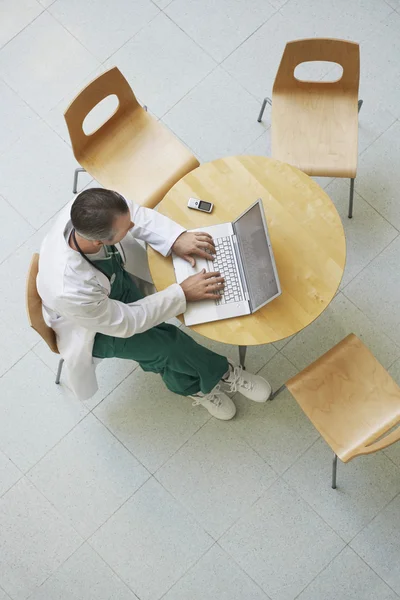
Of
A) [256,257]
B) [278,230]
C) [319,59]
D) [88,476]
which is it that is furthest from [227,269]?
[88,476]

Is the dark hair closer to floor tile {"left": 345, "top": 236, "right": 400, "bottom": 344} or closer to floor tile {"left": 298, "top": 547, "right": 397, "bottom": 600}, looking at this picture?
floor tile {"left": 345, "top": 236, "right": 400, "bottom": 344}

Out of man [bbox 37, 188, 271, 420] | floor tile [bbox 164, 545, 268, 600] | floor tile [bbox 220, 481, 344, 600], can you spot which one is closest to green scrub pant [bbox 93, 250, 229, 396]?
man [bbox 37, 188, 271, 420]

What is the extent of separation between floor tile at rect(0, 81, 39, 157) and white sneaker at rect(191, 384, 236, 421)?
1.78 metres

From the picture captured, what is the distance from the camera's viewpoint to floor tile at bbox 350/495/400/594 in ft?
10.1

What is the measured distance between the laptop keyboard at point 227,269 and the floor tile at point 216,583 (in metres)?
1.29

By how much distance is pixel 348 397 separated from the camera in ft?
9.34

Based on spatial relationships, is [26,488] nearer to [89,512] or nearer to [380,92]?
[89,512]

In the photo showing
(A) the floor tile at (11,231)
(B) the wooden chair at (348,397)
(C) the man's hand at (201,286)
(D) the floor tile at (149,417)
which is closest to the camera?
(C) the man's hand at (201,286)

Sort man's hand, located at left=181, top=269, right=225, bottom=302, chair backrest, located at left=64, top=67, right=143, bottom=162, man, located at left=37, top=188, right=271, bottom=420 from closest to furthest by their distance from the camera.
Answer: man, located at left=37, top=188, right=271, bottom=420
man's hand, located at left=181, top=269, right=225, bottom=302
chair backrest, located at left=64, top=67, right=143, bottom=162

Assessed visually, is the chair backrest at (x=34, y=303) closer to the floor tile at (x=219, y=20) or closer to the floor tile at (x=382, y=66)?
the floor tile at (x=219, y=20)

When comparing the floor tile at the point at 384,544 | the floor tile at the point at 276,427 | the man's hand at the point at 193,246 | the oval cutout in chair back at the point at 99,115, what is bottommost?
the floor tile at the point at 384,544

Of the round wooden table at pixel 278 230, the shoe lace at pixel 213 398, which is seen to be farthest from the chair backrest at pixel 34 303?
the shoe lace at pixel 213 398

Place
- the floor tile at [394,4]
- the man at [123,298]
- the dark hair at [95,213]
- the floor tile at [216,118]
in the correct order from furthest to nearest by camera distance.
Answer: the floor tile at [394,4] → the floor tile at [216,118] → the man at [123,298] → the dark hair at [95,213]

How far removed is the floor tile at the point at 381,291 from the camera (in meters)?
3.38
